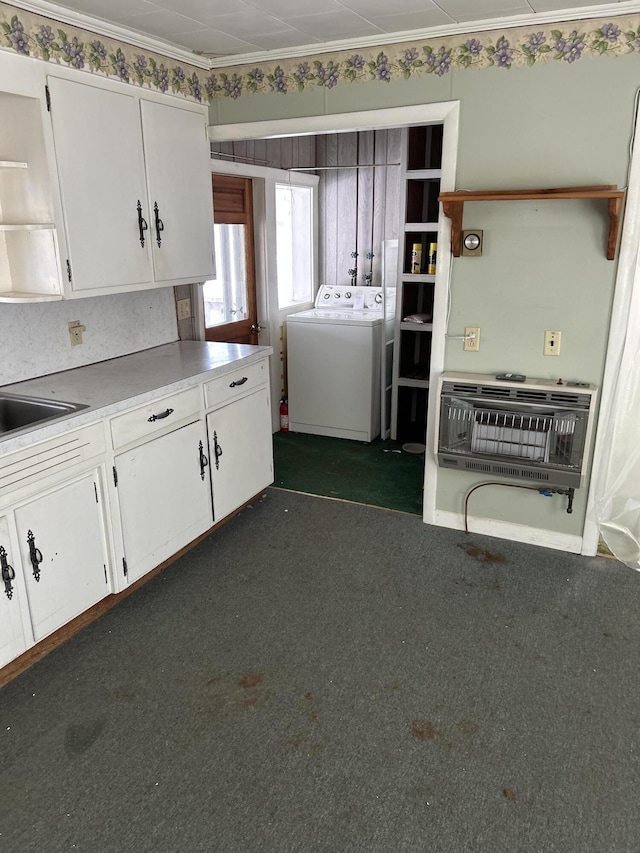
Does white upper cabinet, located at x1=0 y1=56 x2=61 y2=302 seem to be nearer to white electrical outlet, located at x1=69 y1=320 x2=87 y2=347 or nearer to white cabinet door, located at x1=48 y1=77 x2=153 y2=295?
white cabinet door, located at x1=48 y1=77 x2=153 y2=295

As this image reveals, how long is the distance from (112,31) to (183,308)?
1429mm

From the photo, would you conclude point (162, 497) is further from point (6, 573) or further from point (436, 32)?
point (436, 32)

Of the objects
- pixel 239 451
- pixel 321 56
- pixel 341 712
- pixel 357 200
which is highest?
pixel 321 56

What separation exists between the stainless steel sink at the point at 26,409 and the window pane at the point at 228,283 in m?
1.72

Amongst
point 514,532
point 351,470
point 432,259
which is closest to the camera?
point 514,532

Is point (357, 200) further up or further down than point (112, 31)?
further down

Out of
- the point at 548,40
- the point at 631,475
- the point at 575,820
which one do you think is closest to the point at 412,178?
the point at 548,40

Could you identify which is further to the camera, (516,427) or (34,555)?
(516,427)

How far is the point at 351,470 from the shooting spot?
13.9ft

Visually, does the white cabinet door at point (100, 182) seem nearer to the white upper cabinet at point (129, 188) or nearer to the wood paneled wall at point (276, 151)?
the white upper cabinet at point (129, 188)

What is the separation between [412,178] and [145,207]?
201 centimetres

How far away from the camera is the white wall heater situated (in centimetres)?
292

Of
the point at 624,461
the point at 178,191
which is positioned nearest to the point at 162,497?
the point at 178,191

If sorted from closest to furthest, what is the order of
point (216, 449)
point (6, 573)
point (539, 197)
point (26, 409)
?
point (6, 573) → point (26, 409) → point (539, 197) → point (216, 449)
